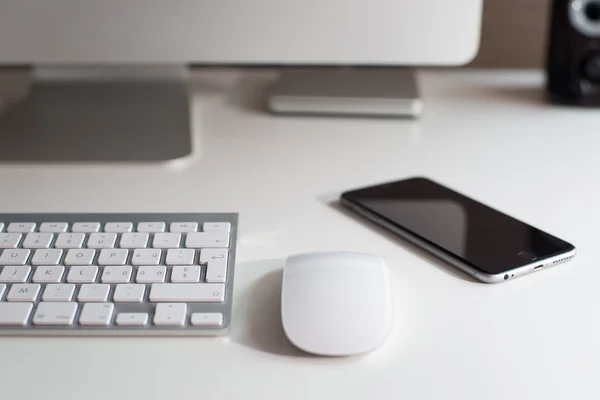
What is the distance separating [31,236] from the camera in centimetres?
52

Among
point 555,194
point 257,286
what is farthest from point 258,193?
point 555,194

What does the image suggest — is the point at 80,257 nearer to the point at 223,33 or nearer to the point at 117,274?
the point at 117,274

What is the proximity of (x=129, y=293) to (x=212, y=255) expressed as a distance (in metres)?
0.06

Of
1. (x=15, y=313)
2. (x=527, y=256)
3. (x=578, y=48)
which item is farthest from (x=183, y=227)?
(x=578, y=48)

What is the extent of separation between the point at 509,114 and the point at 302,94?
8.8 inches

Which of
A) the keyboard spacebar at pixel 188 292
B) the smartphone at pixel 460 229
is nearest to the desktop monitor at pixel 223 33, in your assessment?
the smartphone at pixel 460 229

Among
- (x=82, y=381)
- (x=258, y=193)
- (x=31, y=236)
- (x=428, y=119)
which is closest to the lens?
(x=82, y=381)

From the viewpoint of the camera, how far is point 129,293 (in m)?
0.45

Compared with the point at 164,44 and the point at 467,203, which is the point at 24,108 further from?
the point at 467,203

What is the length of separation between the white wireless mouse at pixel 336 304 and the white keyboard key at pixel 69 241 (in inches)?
5.9

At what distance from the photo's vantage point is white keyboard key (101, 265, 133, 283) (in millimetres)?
463

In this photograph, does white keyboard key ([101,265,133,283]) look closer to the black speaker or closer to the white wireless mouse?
the white wireless mouse

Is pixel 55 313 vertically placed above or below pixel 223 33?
below

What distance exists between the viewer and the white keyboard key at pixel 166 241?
50cm
